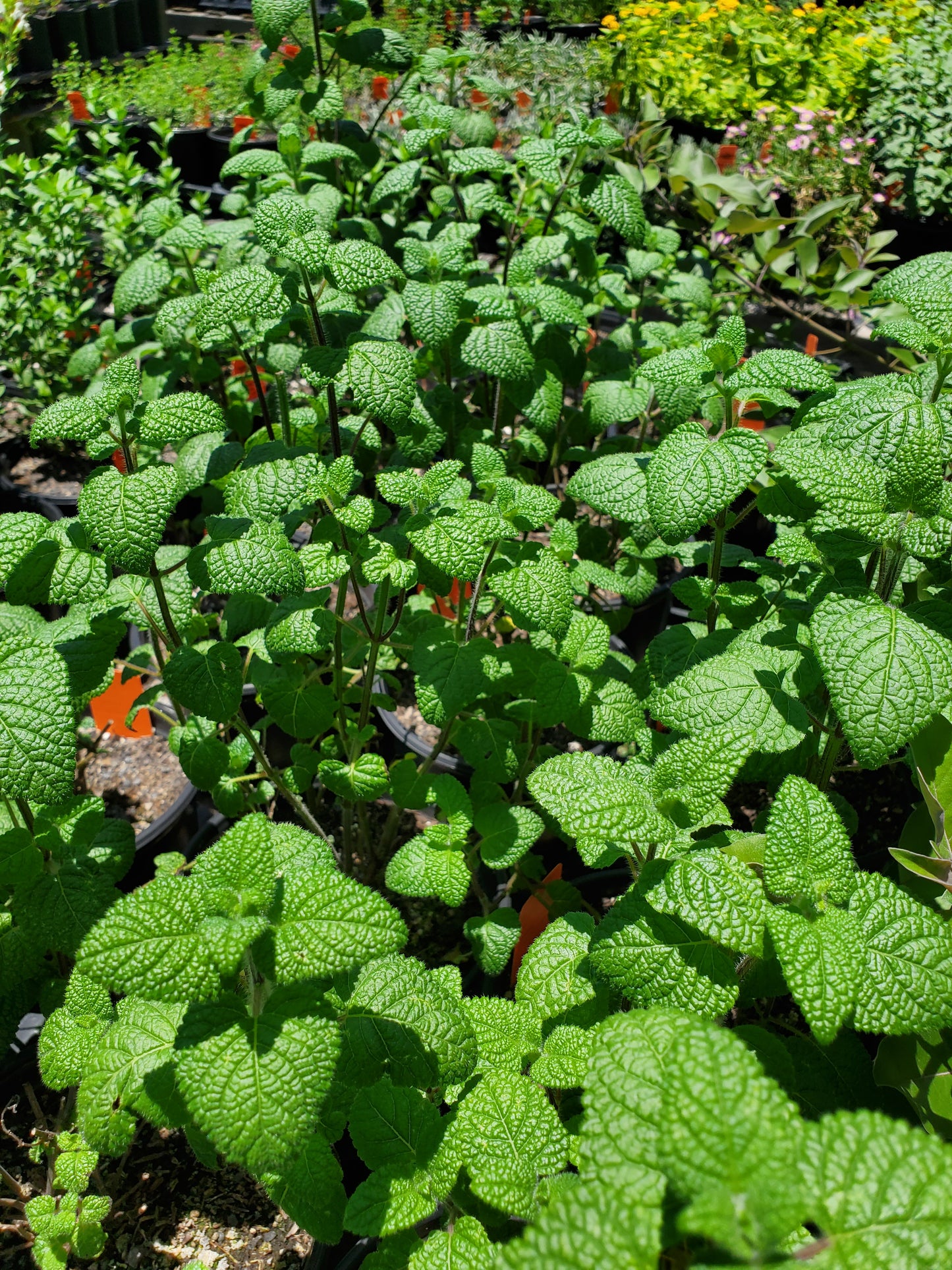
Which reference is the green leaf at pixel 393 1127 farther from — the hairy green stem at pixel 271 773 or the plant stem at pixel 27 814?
the plant stem at pixel 27 814

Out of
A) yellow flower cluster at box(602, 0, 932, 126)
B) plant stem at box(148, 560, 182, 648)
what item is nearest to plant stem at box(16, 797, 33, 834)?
plant stem at box(148, 560, 182, 648)

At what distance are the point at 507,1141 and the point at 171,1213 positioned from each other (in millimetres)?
843

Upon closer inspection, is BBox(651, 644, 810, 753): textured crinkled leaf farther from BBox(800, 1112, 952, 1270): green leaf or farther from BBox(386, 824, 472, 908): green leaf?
BBox(800, 1112, 952, 1270): green leaf

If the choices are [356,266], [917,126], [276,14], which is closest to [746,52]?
[917,126]

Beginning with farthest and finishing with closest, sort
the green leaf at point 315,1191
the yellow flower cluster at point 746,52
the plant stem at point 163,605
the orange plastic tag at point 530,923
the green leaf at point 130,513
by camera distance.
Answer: the yellow flower cluster at point 746,52 → the orange plastic tag at point 530,923 → the plant stem at point 163,605 → the green leaf at point 130,513 → the green leaf at point 315,1191

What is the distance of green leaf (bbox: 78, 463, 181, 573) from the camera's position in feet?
4.32

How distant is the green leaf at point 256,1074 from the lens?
38.2 inches

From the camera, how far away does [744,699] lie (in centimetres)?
143

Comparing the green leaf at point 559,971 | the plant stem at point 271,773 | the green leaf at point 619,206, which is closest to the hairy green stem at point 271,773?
the plant stem at point 271,773

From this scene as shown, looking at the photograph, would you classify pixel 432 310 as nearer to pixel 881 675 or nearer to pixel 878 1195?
pixel 881 675

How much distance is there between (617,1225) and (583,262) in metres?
2.29

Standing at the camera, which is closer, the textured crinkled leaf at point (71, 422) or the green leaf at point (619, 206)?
the textured crinkled leaf at point (71, 422)

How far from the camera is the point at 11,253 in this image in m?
3.23

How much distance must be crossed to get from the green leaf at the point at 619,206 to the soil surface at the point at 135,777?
1758 millimetres
